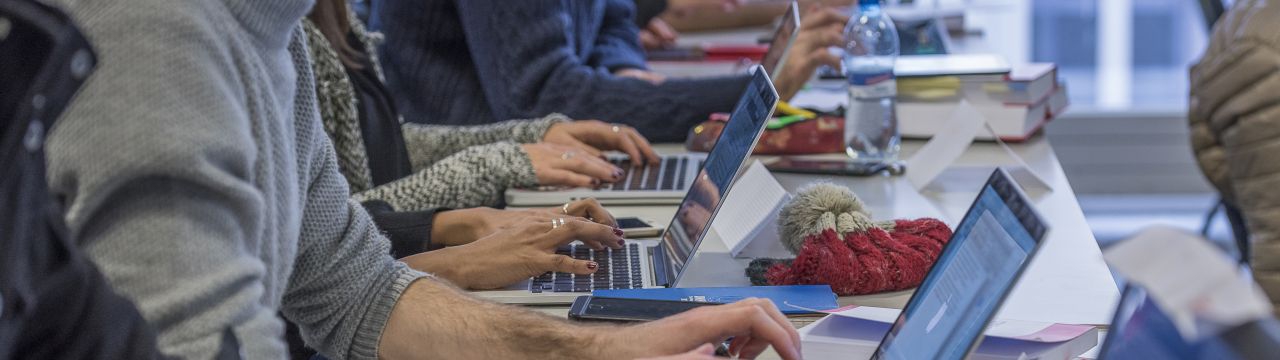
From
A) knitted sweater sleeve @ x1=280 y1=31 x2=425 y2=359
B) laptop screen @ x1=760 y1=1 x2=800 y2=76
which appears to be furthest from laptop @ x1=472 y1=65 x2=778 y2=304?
laptop screen @ x1=760 y1=1 x2=800 y2=76

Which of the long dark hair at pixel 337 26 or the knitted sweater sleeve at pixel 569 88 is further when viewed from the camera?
the knitted sweater sleeve at pixel 569 88

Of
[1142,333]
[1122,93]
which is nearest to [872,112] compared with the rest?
[1142,333]

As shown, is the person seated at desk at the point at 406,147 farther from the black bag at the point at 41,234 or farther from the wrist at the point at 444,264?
the black bag at the point at 41,234

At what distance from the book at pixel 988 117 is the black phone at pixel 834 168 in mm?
258

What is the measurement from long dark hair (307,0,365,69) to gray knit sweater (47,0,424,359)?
977 mm

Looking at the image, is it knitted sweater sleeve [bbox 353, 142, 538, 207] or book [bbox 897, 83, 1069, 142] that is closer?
knitted sweater sleeve [bbox 353, 142, 538, 207]

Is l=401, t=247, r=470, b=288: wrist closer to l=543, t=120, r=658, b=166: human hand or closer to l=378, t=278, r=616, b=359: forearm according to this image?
l=378, t=278, r=616, b=359: forearm

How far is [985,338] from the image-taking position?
3.85ft

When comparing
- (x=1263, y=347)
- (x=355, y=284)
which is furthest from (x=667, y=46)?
(x=1263, y=347)

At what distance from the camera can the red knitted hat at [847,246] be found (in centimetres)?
136

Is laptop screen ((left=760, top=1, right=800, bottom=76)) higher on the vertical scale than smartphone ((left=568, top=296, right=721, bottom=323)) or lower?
lower

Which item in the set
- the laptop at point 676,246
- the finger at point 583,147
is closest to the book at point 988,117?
the finger at point 583,147

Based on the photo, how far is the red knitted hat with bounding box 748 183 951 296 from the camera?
1.36 metres

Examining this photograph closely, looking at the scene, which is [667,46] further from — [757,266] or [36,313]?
[36,313]
